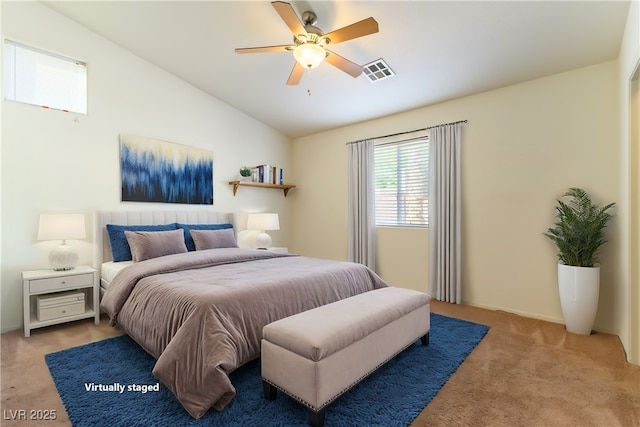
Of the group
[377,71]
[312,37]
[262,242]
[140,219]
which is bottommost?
[262,242]

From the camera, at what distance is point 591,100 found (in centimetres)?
298

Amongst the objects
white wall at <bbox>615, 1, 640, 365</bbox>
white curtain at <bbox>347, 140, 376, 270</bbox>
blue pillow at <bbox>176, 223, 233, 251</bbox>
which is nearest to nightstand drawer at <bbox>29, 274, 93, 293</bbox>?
blue pillow at <bbox>176, 223, 233, 251</bbox>

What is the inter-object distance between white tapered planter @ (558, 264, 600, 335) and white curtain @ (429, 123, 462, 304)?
3.40ft

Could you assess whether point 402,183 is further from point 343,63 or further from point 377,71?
point 343,63

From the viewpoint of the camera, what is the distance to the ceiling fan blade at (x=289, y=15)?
2.02 meters

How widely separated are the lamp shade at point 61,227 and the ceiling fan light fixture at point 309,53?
8.68 feet

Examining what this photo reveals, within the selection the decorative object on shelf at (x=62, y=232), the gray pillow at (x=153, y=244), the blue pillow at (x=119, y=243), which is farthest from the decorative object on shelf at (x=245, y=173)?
the decorative object on shelf at (x=62, y=232)

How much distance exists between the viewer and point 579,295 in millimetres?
2752

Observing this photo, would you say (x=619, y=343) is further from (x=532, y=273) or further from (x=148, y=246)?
(x=148, y=246)

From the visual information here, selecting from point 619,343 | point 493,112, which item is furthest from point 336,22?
point 619,343

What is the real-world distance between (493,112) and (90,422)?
4329 millimetres

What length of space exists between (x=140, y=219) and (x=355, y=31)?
10.3 feet

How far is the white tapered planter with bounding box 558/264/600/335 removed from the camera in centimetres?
272

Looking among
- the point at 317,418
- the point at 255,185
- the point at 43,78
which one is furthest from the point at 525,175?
the point at 43,78
